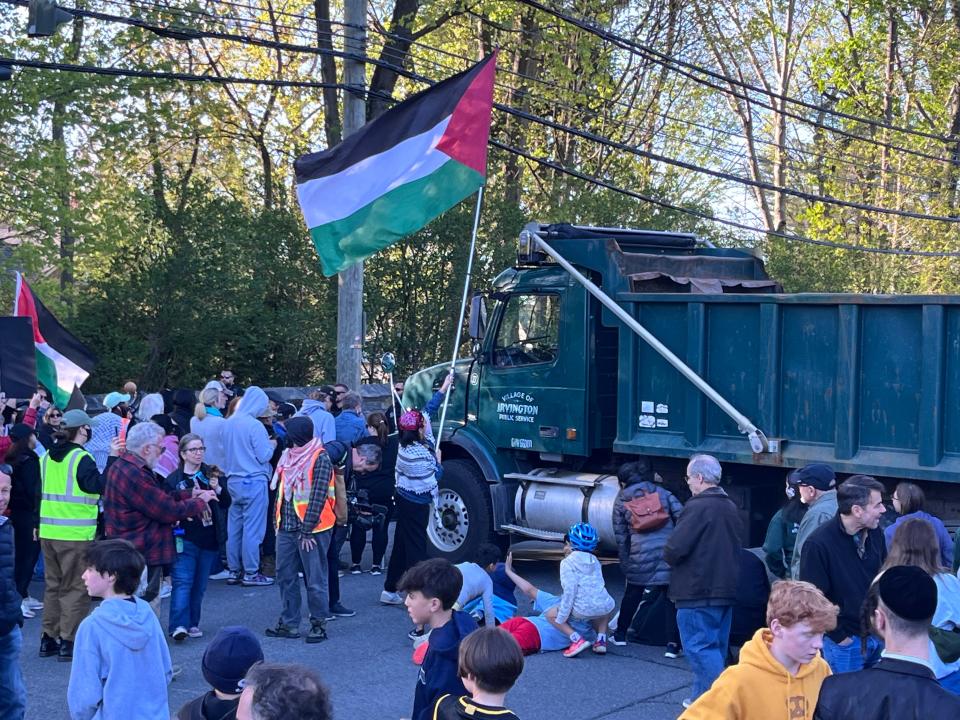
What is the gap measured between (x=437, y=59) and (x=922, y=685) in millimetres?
25653

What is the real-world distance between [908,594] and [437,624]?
2168mm

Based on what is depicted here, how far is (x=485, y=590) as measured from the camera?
8.84 m

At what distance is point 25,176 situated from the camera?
17172 mm

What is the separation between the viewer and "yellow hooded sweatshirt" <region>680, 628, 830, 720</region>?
4086 mm

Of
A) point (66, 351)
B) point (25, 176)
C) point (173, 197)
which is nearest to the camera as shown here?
point (66, 351)

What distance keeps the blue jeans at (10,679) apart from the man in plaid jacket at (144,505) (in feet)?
6.34

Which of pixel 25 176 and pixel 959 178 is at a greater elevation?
pixel 959 178

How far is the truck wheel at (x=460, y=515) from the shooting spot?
12016mm

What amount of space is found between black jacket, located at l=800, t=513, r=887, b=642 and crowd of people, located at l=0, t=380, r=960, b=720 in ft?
0.04

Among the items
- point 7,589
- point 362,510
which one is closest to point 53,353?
point 362,510

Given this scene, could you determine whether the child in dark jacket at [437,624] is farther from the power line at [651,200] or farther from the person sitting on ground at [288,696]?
the power line at [651,200]

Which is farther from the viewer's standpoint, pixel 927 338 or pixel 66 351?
pixel 66 351

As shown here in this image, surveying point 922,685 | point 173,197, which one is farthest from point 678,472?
point 173,197

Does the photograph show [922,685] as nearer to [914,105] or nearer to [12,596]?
[12,596]
